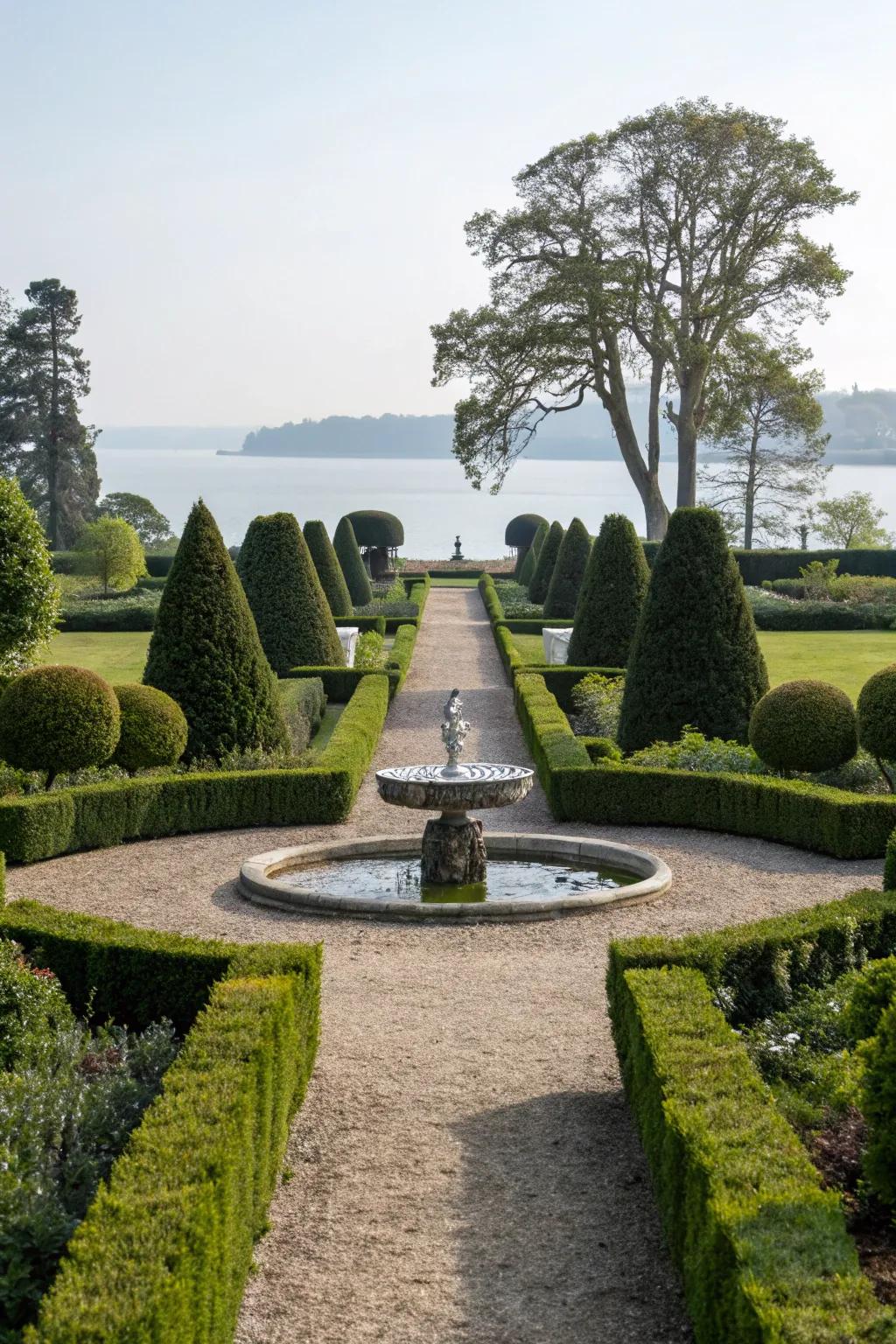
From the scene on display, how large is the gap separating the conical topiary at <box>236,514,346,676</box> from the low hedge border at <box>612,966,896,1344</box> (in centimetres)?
1673

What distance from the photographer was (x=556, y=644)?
25297 mm

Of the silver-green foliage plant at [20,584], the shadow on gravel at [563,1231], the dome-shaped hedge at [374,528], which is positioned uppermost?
the dome-shaped hedge at [374,528]

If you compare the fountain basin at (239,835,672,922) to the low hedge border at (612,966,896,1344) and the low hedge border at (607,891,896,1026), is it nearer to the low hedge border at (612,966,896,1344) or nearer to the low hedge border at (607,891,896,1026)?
the low hedge border at (607,891,896,1026)

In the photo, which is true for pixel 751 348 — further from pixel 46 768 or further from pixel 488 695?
pixel 46 768

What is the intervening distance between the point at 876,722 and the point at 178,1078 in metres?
9.50

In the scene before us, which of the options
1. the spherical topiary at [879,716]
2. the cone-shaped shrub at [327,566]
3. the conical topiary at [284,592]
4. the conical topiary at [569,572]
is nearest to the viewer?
the spherical topiary at [879,716]

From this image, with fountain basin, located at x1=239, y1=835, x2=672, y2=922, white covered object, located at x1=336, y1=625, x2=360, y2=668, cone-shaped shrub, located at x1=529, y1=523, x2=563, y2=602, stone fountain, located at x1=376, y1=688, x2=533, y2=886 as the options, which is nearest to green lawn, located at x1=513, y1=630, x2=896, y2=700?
white covered object, located at x1=336, y1=625, x2=360, y2=668

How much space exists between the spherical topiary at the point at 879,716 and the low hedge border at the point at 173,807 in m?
5.11

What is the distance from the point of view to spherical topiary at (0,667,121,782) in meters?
12.9

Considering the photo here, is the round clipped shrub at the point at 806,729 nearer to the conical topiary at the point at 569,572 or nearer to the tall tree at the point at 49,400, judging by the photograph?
the conical topiary at the point at 569,572

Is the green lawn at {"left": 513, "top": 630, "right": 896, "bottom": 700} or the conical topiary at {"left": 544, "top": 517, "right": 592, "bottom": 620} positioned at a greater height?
the conical topiary at {"left": 544, "top": 517, "right": 592, "bottom": 620}

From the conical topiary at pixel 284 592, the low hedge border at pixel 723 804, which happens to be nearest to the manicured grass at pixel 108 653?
the conical topiary at pixel 284 592

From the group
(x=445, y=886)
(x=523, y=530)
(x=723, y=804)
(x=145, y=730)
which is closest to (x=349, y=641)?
(x=145, y=730)

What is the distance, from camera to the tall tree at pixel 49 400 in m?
51.4
